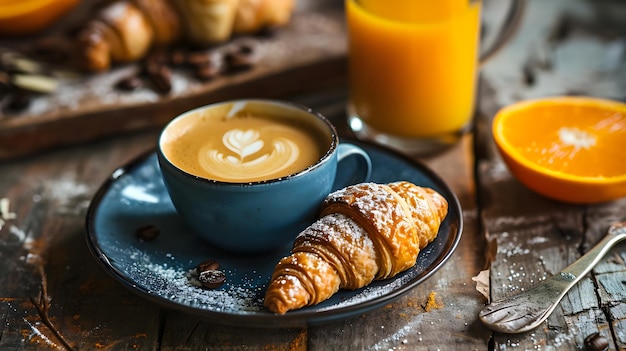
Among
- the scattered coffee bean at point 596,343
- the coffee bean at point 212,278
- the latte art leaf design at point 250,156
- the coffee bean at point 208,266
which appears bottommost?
the scattered coffee bean at point 596,343

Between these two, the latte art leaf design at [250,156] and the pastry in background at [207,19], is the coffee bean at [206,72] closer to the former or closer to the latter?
the pastry in background at [207,19]

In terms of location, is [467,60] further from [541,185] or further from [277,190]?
[277,190]

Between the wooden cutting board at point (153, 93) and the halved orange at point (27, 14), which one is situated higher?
the halved orange at point (27, 14)

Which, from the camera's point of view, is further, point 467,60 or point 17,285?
point 467,60

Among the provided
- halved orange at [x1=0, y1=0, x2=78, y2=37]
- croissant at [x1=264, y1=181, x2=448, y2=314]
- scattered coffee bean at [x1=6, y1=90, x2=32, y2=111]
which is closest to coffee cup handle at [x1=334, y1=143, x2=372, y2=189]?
croissant at [x1=264, y1=181, x2=448, y2=314]

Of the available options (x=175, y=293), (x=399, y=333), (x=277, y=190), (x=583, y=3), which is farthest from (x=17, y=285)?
(x=583, y=3)

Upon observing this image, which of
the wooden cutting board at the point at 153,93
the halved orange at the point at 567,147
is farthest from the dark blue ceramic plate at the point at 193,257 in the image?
the wooden cutting board at the point at 153,93

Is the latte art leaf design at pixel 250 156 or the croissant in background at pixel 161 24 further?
the croissant in background at pixel 161 24
